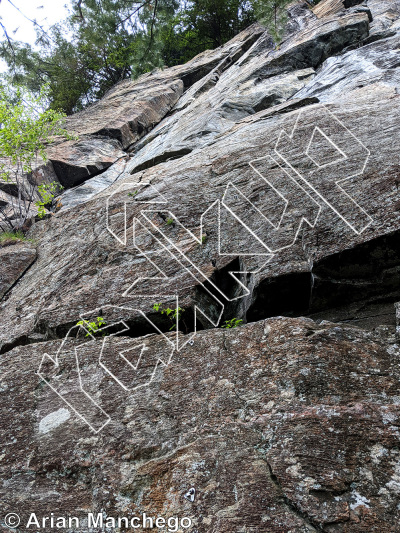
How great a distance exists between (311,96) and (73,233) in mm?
6480

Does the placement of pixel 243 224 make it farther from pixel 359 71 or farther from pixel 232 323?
pixel 359 71

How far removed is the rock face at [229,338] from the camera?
3414 mm

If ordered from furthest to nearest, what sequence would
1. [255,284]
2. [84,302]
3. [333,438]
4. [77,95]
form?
1. [77,95]
2. [84,302]
3. [255,284]
4. [333,438]

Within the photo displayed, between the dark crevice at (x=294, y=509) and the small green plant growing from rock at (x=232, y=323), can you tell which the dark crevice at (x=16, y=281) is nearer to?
the small green plant growing from rock at (x=232, y=323)

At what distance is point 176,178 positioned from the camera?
8.23 meters

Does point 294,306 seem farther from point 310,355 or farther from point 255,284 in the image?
point 310,355

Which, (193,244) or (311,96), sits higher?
(311,96)

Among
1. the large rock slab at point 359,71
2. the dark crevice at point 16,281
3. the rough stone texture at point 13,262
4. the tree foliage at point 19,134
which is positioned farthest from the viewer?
the tree foliage at point 19,134

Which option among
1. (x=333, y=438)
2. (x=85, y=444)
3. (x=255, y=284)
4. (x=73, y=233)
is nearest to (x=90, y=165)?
(x=73, y=233)

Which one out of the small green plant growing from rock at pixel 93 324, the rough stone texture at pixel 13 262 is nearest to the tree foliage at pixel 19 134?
the rough stone texture at pixel 13 262

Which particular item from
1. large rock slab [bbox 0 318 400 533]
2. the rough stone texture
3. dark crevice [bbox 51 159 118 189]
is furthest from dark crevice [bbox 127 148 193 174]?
large rock slab [bbox 0 318 400 533]

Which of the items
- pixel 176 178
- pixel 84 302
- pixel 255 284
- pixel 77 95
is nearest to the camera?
pixel 255 284

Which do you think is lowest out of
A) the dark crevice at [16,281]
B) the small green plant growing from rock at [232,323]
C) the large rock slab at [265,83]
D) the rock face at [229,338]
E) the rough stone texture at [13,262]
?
the small green plant growing from rock at [232,323]

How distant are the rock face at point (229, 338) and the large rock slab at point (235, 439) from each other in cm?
1
